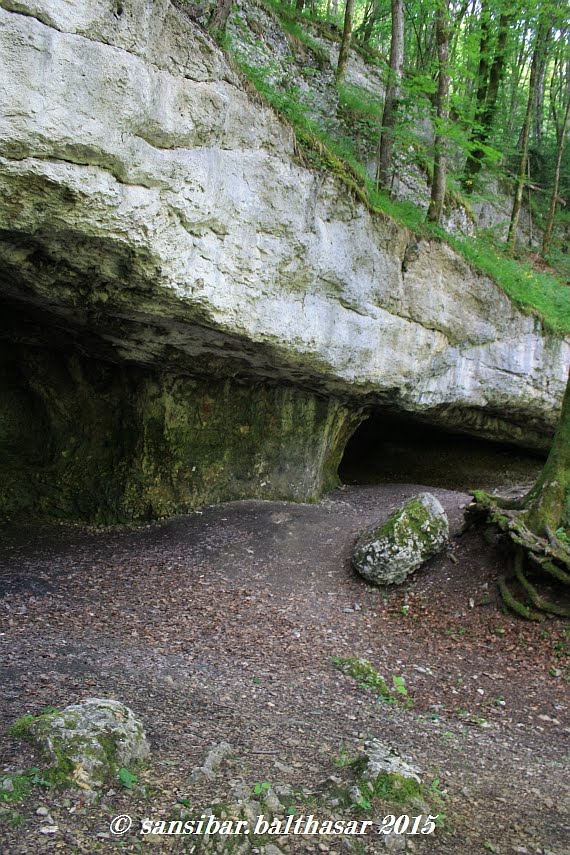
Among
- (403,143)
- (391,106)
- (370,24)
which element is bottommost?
(403,143)

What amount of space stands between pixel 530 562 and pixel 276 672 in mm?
3244

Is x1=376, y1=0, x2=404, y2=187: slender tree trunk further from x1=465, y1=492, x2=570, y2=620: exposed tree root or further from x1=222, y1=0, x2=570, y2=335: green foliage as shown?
x1=465, y1=492, x2=570, y2=620: exposed tree root

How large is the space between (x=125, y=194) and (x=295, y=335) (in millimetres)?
3243

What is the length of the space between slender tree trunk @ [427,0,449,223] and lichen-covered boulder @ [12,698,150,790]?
34.2ft

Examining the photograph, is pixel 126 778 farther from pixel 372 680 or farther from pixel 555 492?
pixel 555 492

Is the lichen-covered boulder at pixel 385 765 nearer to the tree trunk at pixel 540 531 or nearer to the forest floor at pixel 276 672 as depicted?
the forest floor at pixel 276 672

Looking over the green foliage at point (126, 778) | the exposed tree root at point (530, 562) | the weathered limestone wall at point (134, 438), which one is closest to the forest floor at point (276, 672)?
the green foliage at point (126, 778)

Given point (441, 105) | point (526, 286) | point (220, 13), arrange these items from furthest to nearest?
point (526, 286), point (441, 105), point (220, 13)

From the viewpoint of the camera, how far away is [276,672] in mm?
5664

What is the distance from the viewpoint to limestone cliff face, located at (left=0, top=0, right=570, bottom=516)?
5.52 meters

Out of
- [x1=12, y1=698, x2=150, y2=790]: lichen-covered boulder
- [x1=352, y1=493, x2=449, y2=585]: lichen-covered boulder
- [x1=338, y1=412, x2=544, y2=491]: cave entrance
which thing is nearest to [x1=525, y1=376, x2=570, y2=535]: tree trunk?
[x1=352, y1=493, x2=449, y2=585]: lichen-covered boulder

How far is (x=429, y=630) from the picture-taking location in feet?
22.6

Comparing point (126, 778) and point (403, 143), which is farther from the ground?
point (403, 143)

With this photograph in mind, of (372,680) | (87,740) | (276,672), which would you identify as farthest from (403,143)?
(87,740)
